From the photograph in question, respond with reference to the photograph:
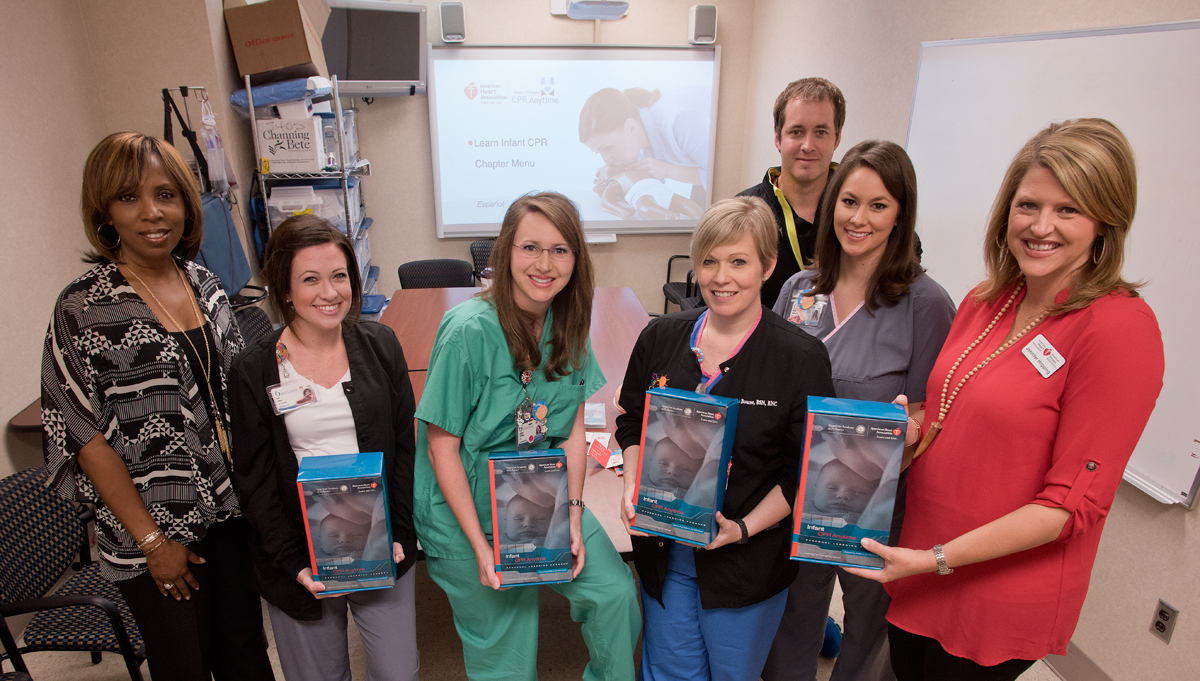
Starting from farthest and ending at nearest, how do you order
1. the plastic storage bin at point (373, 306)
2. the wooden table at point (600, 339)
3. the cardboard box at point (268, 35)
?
1. the plastic storage bin at point (373, 306)
2. the cardboard box at point (268, 35)
3. the wooden table at point (600, 339)

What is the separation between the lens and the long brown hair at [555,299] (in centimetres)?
140

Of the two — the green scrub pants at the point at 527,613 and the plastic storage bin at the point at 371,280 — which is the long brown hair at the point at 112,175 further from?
the plastic storage bin at the point at 371,280

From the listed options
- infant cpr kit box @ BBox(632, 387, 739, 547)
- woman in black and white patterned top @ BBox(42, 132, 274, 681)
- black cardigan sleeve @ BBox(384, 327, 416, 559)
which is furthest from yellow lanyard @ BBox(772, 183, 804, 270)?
woman in black and white patterned top @ BBox(42, 132, 274, 681)

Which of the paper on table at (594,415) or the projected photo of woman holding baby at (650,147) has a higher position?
the projected photo of woman holding baby at (650,147)

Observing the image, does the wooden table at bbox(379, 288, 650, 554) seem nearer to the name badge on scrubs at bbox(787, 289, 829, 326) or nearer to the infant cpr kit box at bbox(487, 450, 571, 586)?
the infant cpr kit box at bbox(487, 450, 571, 586)

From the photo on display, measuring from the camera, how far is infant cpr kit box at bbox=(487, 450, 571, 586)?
1336 mm

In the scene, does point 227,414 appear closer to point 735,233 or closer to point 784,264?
point 735,233

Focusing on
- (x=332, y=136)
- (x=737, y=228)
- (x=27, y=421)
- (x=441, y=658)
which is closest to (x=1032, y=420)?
(x=737, y=228)

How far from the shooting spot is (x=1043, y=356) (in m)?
1.13

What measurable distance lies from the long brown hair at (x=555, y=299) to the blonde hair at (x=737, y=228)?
0.27 meters

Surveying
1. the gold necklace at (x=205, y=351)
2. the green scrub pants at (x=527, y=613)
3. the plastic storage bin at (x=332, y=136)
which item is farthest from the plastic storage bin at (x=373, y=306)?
the green scrub pants at (x=527, y=613)

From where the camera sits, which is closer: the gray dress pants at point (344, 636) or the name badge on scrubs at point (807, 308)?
the gray dress pants at point (344, 636)

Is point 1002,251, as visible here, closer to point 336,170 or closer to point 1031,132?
point 1031,132

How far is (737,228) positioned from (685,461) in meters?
0.51
